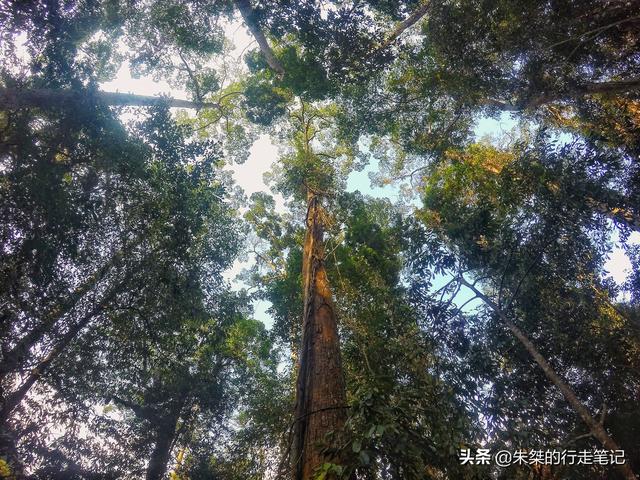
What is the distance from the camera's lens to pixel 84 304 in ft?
27.7

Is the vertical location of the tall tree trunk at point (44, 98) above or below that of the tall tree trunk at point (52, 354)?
above

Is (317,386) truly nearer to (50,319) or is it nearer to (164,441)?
(50,319)

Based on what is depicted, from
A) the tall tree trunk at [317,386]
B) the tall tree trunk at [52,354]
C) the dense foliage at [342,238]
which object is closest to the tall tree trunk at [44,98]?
the dense foliage at [342,238]

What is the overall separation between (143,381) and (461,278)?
10380 mm

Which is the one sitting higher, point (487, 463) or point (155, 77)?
point (155, 77)

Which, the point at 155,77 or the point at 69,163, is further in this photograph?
the point at 155,77

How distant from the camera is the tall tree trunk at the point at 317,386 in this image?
3.36 m

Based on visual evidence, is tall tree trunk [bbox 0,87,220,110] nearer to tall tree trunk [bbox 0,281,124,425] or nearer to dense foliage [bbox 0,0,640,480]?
dense foliage [bbox 0,0,640,480]

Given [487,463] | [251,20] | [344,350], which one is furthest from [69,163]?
[487,463]

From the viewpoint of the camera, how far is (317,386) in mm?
4164

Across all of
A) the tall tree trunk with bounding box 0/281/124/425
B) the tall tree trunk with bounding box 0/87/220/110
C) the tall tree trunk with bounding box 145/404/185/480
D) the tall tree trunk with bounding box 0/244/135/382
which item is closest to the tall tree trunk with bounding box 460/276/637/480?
the tall tree trunk with bounding box 0/244/135/382

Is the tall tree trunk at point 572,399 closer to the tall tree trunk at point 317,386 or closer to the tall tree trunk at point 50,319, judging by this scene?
the tall tree trunk at point 317,386

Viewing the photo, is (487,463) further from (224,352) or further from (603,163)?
(224,352)

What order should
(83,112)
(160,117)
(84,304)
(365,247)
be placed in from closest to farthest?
(83,112) < (160,117) < (84,304) < (365,247)
